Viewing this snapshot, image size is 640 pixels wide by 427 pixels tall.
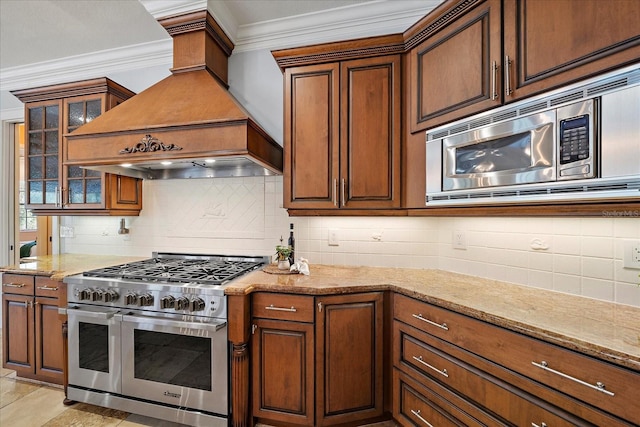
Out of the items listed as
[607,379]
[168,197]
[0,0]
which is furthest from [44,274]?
[607,379]

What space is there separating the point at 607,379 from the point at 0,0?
4.08m

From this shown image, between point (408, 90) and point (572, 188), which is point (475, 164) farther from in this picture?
point (408, 90)

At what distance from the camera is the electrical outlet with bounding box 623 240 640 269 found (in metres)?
1.33

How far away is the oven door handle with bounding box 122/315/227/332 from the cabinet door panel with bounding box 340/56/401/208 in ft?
3.73

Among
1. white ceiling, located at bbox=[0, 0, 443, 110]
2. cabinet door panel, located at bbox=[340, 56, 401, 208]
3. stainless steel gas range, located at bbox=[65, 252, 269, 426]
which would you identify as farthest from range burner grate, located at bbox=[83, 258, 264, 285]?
white ceiling, located at bbox=[0, 0, 443, 110]

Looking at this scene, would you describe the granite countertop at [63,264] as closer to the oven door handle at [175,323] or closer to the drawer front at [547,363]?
the oven door handle at [175,323]

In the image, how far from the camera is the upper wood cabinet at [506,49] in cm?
108

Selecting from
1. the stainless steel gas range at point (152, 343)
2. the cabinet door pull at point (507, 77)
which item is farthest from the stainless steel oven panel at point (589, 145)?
the stainless steel gas range at point (152, 343)

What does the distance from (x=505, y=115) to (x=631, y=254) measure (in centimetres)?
87

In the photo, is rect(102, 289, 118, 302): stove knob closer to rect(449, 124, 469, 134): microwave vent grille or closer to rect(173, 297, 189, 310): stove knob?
rect(173, 297, 189, 310): stove knob

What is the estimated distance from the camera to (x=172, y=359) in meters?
1.83

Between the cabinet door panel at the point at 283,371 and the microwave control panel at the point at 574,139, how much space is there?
1.51 meters

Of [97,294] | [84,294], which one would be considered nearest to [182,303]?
[97,294]

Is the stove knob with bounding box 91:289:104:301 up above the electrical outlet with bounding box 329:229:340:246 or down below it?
below
